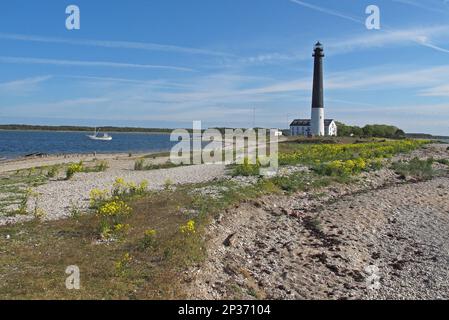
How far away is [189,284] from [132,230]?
3723 mm

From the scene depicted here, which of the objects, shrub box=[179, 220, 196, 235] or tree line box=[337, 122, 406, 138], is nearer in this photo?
shrub box=[179, 220, 196, 235]

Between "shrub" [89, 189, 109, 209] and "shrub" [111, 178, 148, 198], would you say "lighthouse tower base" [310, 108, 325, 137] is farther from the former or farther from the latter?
"shrub" [89, 189, 109, 209]

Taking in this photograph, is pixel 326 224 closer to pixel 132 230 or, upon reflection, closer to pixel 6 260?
pixel 132 230

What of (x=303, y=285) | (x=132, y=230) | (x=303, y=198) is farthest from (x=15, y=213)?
(x=303, y=198)

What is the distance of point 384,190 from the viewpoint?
2177 cm

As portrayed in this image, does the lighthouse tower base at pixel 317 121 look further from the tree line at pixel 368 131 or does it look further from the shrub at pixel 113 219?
the shrub at pixel 113 219

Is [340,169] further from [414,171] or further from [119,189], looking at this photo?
[119,189]

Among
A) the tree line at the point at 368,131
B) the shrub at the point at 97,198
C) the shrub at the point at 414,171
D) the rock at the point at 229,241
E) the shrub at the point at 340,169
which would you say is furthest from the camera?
the tree line at the point at 368,131

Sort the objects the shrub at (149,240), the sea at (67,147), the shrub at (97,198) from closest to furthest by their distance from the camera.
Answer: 1. the shrub at (149,240)
2. the shrub at (97,198)
3. the sea at (67,147)

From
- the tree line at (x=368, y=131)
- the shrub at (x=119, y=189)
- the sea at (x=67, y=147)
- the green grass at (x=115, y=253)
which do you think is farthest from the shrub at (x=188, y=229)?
the tree line at (x=368, y=131)

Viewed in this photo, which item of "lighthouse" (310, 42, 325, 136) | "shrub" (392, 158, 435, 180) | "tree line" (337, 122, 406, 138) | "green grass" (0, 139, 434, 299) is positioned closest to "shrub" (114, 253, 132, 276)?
"green grass" (0, 139, 434, 299)

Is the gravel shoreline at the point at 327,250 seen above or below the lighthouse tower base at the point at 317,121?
below

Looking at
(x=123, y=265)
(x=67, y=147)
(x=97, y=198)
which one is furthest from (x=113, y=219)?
(x=67, y=147)

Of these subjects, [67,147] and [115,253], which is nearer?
[115,253]
